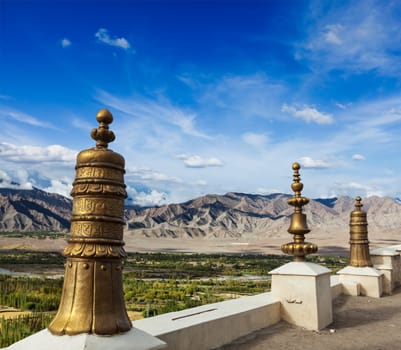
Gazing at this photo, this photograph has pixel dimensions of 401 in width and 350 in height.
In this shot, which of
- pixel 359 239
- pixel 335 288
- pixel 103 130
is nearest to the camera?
pixel 103 130

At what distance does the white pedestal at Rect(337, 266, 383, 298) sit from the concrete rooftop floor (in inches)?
68.7

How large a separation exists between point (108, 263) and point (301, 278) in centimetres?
476

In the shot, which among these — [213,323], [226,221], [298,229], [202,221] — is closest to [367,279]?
[298,229]

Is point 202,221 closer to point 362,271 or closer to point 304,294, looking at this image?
point 362,271

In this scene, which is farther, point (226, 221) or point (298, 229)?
point (226, 221)

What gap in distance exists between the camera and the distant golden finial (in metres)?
3.42

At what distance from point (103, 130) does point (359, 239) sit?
9.22 m

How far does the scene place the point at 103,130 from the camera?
3424 millimetres

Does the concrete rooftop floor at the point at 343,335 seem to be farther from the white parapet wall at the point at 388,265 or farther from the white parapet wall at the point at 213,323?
the white parapet wall at the point at 388,265

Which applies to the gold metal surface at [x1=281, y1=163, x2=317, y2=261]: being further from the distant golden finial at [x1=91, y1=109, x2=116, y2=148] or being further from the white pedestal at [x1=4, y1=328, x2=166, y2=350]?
the distant golden finial at [x1=91, y1=109, x2=116, y2=148]

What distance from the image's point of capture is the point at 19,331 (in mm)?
8500

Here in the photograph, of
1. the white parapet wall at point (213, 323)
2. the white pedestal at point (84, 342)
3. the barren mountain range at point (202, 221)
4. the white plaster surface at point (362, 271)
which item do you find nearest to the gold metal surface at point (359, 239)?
the white plaster surface at point (362, 271)

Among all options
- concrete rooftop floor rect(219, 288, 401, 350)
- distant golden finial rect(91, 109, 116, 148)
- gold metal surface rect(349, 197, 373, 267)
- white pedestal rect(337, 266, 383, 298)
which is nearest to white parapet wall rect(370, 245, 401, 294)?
white pedestal rect(337, 266, 383, 298)

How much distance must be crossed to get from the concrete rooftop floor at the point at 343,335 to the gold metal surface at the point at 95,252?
2944mm
